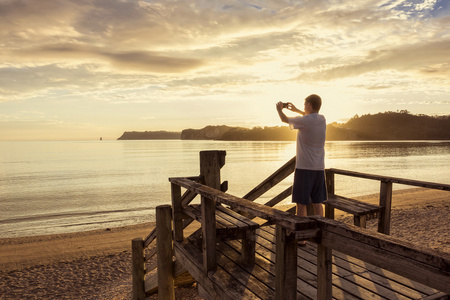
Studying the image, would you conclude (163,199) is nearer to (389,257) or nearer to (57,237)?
(57,237)

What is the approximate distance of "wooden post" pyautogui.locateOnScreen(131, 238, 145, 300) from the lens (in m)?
6.07

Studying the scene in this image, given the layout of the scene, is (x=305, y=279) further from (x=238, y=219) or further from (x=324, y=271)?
(x=324, y=271)

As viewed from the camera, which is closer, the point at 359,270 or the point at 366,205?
the point at 359,270

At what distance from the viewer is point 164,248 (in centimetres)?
498

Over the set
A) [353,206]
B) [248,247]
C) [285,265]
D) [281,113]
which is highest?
[281,113]

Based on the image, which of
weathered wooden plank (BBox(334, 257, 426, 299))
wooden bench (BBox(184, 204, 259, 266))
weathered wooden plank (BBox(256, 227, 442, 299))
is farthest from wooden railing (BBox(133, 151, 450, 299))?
weathered wooden plank (BBox(334, 257, 426, 299))

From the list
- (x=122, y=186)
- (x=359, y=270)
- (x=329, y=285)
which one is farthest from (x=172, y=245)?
(x=122, y=186)

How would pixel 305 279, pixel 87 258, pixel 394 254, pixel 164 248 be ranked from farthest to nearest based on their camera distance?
pixel 87 258, pixel 164 248, pixel 305 279, pixel 394 254

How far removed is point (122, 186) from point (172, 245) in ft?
98.9

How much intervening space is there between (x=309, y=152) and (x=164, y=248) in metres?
2.74

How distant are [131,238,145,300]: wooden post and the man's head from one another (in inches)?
161

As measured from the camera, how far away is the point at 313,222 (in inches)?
72.9

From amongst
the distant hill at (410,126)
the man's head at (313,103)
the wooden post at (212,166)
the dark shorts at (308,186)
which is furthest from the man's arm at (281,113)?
the distant hill at (410,126)

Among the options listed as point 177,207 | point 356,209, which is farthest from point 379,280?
point 177,207
